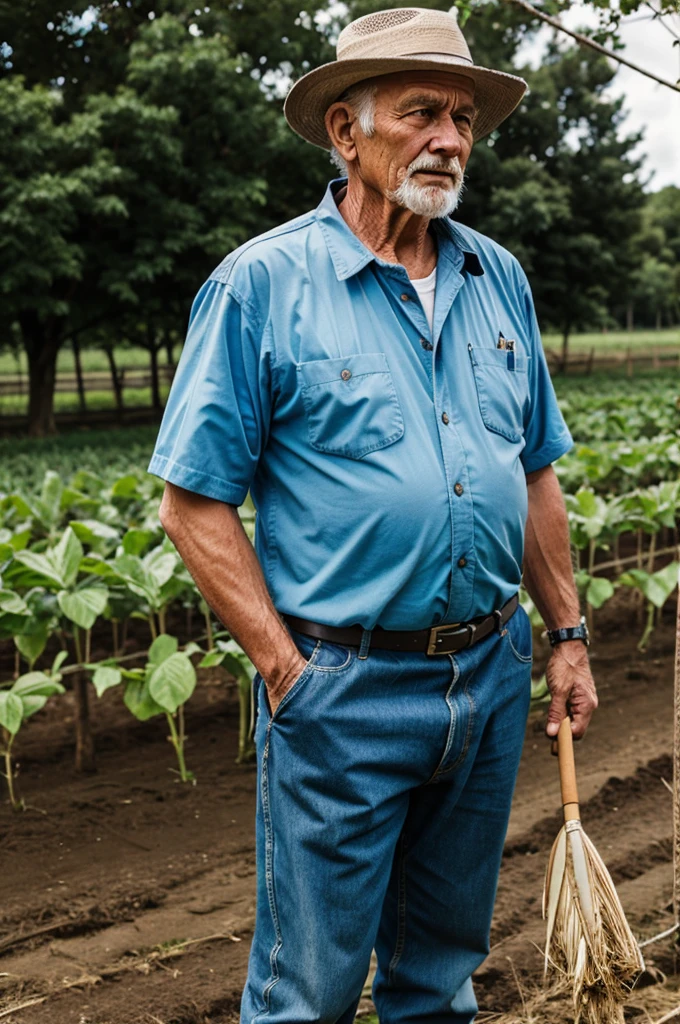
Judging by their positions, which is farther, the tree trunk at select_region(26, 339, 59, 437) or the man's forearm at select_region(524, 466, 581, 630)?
the tree trunk at select_region(26, 339, 59, 437)

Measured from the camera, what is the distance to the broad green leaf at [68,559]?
14.1 ft

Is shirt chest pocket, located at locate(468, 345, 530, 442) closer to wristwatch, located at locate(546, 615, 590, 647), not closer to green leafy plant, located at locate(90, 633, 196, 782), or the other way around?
wristwatch, located at locate(546, 615, 590, 647)

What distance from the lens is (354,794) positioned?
206 centimetres

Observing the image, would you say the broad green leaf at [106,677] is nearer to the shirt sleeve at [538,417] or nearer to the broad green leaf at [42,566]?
the broad green leaf at [42,566]

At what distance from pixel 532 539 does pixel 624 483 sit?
5.06 meters

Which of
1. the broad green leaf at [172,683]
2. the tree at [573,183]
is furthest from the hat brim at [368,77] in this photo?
the tree at [573,183]

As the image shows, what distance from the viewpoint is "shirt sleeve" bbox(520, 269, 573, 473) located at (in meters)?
2.45

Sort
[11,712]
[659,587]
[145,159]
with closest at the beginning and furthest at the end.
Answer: [11,712] → [659,587] → [145,159]

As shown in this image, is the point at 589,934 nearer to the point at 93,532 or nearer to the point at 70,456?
the point at 93,532

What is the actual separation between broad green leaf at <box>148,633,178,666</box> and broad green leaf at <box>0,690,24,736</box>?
54 centimetres

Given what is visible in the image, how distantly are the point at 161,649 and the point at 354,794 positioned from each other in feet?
7.32

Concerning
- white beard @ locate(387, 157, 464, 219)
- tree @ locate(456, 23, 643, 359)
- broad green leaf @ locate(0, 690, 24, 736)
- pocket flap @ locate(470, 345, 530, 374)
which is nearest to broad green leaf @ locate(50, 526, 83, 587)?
broad green leaf @ locate(0, 690, 24, 736)

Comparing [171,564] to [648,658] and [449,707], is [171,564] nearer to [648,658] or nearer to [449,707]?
[449,707]

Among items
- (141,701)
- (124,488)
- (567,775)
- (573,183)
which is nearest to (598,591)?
(141,701)
